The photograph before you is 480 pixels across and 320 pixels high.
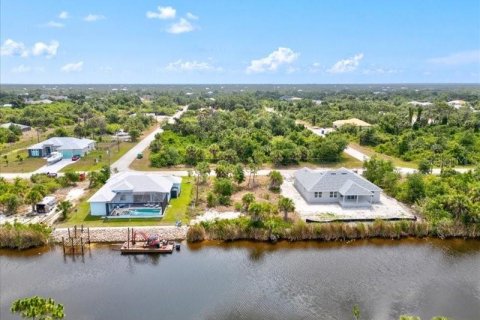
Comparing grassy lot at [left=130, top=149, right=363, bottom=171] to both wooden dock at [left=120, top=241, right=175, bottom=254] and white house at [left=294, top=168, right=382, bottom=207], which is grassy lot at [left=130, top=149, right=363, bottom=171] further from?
wooden dock at [left=120, top=241, right=175, bottom=254]

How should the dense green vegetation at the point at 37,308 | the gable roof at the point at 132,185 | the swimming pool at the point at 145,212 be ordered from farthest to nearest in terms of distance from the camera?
the gable roof at the point at 132,185
the swimming pool at the point at 145,212
the dense green vegetation at the point at 37,308

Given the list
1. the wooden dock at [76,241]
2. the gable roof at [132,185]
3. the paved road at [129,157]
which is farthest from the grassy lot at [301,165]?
the wooden dock at [76,241]

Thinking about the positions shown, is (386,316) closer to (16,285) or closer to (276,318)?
(276,318)

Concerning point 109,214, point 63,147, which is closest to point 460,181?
point 109,214

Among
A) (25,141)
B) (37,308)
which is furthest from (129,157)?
(37,308)

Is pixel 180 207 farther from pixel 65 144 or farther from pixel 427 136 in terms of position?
pixel 427 136

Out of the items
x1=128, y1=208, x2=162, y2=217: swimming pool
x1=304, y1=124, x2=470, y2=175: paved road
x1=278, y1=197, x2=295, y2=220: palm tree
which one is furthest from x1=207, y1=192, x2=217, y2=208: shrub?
x1=304, y1=124, x2=470, y2=175: paved road

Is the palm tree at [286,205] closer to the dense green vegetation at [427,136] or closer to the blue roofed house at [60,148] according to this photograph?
the dense green vegetation at [427,136]
